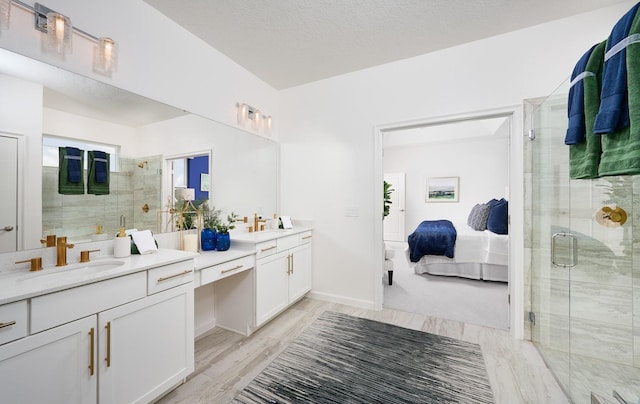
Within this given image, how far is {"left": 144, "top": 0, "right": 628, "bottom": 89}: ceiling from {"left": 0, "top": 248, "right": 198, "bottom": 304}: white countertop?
1878mm

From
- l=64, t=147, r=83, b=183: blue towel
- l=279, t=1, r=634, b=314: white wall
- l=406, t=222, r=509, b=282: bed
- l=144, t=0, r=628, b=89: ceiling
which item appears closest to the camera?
l=64, t=147, r=83, b=183: blue towel

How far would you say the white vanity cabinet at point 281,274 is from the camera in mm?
2344

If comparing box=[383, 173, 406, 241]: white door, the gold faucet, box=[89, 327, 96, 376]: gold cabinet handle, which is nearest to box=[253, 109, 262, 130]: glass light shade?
the gold faucet

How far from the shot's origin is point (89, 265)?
59.4 inches

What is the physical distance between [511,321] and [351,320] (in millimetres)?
1436

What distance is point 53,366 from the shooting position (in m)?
1.09

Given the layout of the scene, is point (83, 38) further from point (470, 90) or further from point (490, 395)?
point (490, 395)

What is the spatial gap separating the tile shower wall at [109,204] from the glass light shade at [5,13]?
0.74 m

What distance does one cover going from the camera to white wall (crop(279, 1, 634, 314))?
219cm

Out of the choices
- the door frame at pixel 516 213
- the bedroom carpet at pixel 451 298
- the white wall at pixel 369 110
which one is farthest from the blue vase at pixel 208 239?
the door frame at pixel 516 213

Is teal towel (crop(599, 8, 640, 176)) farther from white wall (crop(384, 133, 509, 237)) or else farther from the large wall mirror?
white wall (crop(384, 133, 509, 237))

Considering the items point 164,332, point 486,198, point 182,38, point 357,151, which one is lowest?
point 164,332

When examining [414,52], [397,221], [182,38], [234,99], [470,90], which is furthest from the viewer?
[397,221]

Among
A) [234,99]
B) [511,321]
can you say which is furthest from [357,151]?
[511,321]
